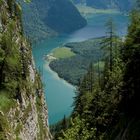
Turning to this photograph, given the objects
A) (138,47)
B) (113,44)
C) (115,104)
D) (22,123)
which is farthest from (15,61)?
(138,47)

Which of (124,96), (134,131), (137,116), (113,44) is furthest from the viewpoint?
(113,44)

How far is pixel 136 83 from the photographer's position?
49688 mm

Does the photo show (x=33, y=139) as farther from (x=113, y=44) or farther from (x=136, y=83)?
(x=136, y=83)

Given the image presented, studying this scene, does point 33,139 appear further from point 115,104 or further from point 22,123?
point 115,104

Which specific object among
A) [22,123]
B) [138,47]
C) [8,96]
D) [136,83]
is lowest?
[22,123]

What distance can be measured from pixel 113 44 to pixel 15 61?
2210cm

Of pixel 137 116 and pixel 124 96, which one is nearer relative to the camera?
pixel 137 116

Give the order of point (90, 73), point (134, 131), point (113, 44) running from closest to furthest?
point (134, 131), point (113, 44), point (90, 73)

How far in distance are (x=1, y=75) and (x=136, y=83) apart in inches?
1463

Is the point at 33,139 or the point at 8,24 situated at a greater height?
the point at 8,24

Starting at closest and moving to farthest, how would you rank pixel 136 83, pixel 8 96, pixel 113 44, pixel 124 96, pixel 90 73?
1. pixel 136 83
2. pixel 124 96
3. pixel 8 96
4. pixel 113 44
5. pixel 90 73

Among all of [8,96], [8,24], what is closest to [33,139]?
[8,96]

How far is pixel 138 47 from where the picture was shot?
164ft

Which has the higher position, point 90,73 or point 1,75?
point 1,75
